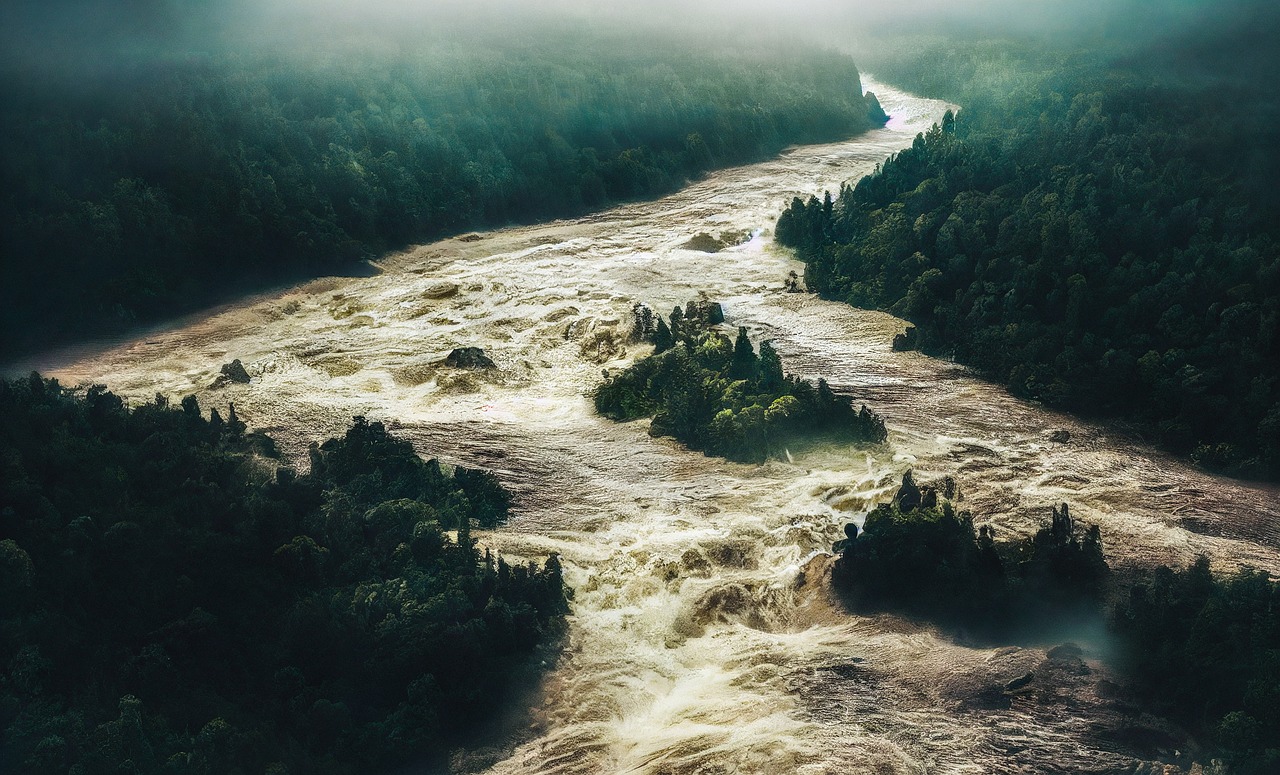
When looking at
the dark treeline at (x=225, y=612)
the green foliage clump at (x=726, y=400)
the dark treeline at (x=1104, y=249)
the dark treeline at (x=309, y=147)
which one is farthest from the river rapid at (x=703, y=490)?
the dark treeline at (x=309, y=147)

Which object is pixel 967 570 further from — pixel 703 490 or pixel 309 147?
pixel 309 147

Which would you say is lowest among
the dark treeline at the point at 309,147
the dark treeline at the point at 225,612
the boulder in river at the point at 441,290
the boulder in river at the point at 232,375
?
the dark treeline at the point at 225,612

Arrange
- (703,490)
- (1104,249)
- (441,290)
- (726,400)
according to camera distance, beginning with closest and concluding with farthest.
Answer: (703,490) → (726,400) → (1104,249) → (441,290)

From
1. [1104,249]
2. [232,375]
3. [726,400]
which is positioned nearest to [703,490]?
[726,400]

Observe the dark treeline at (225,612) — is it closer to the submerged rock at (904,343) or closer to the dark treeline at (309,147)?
the dark treeline at (309,147)

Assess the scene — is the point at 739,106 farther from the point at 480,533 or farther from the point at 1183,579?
the point at 1183,579

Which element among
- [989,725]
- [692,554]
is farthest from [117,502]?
[989,725]
